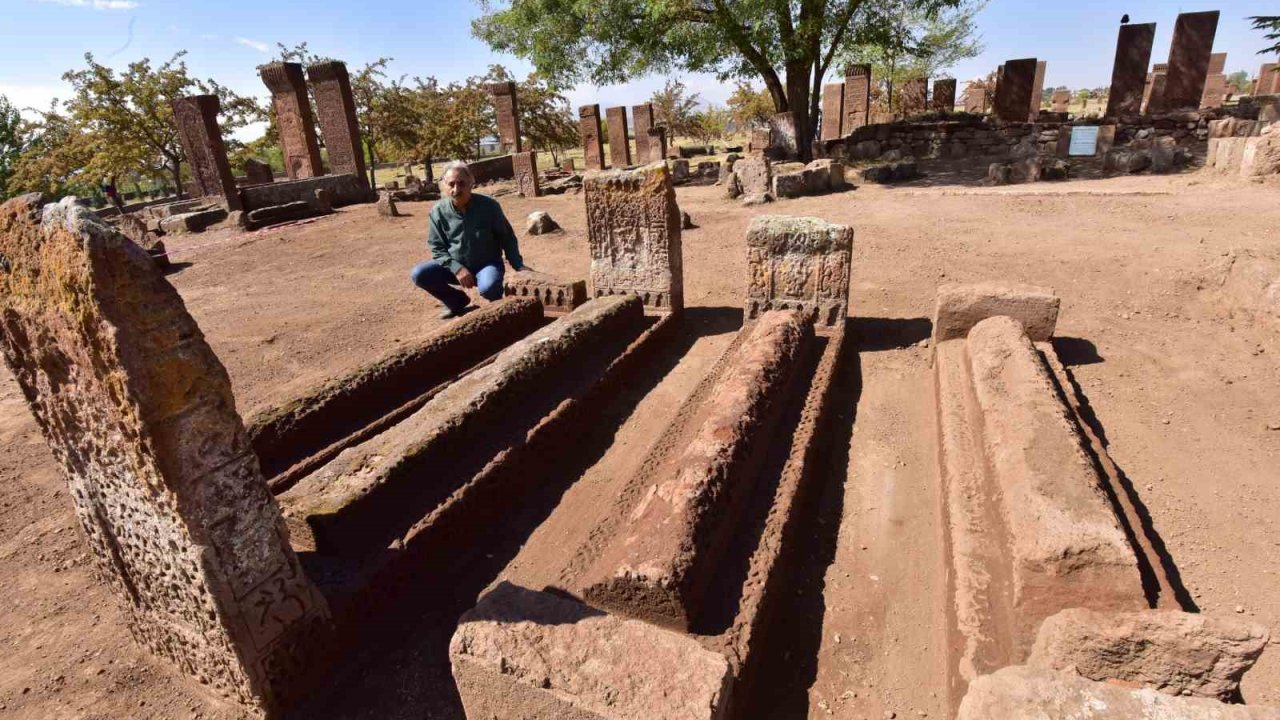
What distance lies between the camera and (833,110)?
22484 mm

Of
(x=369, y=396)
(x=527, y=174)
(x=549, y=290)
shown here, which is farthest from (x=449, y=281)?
(x=527, y=174)

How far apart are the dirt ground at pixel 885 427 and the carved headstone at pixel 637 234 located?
1.87 ft

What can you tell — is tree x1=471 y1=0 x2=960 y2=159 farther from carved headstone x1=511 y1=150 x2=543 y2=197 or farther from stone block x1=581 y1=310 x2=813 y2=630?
stone block x1=581 y1=310 x2=813 y2=630

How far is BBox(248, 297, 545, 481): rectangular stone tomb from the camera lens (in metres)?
3.33

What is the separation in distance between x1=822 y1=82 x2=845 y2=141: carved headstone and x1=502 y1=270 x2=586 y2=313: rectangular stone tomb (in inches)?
750

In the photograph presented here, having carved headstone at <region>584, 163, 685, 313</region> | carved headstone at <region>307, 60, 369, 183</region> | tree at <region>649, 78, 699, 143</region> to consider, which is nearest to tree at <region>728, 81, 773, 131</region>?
tree at <region>649, 78, 699, 143</region>

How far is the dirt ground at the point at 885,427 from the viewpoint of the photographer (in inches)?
88.9

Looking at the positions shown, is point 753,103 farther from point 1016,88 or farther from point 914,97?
point 1016,88

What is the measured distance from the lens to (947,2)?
1329cm

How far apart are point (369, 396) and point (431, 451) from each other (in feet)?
3.54

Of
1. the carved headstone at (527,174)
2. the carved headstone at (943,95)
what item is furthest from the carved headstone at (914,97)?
the carved headstone at (527,174)

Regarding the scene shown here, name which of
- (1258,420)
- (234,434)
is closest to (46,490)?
(234,434)

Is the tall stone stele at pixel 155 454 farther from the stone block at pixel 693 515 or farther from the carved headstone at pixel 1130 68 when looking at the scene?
the carved headstone at pixel 1130 68

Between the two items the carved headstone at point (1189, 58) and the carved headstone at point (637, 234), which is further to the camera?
the carved headstone at point (1189, 58)
